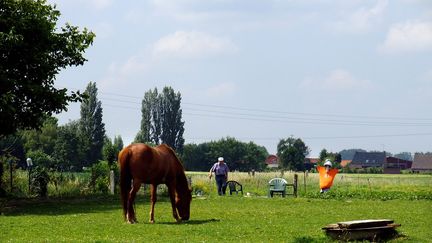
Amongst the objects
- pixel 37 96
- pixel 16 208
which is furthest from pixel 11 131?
pixel 16 208

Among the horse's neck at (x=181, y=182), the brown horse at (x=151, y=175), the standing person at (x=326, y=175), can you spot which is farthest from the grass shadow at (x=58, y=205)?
the standing person at (x=326, y=175)

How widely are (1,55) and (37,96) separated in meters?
2.16

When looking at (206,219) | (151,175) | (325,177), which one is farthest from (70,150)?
(151,175)

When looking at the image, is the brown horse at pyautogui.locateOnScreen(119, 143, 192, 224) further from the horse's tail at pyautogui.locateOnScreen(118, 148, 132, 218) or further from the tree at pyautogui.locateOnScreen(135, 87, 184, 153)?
the tree at pyautogui.locateOnScreen(135, 87, 184, 153)

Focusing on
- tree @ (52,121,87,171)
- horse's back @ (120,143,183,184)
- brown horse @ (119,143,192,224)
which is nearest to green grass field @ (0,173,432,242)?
brown horse @ (119,143,192,224)

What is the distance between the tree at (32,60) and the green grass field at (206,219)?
145 inches

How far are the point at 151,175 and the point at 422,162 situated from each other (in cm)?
16351

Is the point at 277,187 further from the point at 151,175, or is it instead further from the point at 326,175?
the point at 151,175

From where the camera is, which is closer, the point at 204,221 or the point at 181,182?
the point at 204,221

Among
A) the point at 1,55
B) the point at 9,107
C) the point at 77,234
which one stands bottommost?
the point at 77,234

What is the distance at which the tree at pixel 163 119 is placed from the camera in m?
121

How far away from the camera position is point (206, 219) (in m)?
21.5

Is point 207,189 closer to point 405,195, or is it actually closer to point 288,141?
point 405,195

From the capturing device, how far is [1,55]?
29.7 meters
